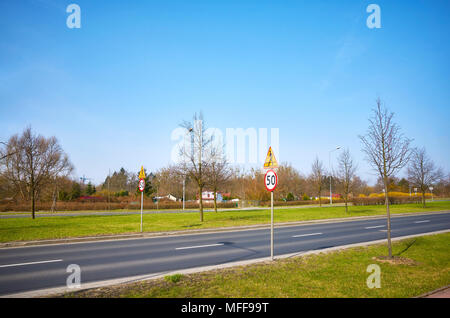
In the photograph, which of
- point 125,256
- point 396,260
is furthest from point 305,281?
point 125,256

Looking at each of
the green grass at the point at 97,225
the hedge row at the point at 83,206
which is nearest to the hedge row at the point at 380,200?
the green grass at the point at 97,225

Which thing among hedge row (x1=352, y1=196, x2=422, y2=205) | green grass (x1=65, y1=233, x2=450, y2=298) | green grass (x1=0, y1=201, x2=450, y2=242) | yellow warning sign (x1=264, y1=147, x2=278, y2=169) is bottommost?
hedge row (x1=352, y1=196, x2=422, y2=205)

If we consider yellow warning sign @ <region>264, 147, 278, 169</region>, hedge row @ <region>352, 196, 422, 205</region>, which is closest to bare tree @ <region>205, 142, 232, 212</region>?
yellow warning sign @ <region>264, 147, 278, 169</region>

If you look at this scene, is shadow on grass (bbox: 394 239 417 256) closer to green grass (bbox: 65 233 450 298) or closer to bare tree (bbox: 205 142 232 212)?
green grass (bbox: 65 233 450 298)

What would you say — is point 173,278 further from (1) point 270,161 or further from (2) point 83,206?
(2) point 83,206

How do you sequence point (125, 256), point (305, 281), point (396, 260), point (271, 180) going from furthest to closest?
point (125, 256)
point (271, 180)
point (396, 260)
point (305, 281)

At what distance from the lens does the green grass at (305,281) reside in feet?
16.1

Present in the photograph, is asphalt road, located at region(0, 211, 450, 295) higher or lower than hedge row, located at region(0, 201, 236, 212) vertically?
higher

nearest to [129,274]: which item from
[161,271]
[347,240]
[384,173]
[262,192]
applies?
[161,271]

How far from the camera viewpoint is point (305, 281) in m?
5.57

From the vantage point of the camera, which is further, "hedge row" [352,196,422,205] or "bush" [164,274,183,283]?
"hedge row" [352,196,422,205]

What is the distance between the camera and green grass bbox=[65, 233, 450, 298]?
4.89 m
